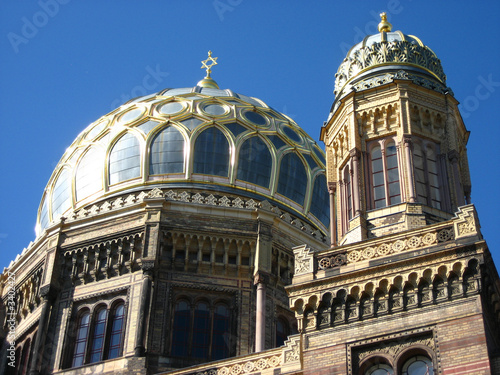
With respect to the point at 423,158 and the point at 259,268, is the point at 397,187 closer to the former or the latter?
the point at 423,158

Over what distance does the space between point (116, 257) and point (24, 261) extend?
4.82m

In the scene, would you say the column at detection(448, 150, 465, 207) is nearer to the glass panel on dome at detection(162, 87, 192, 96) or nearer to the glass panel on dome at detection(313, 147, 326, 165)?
the glass panel on dome at detection(313, 147, 326, 165)

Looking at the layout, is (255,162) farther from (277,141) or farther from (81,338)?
(81,338)

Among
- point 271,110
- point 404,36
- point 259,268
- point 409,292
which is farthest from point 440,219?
point 271,110

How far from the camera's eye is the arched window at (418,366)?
21.3 meters

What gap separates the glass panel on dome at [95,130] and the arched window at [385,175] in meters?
15.4

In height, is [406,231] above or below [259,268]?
below

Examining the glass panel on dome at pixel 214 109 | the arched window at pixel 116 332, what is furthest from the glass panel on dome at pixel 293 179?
the arched window at pixel 116 332

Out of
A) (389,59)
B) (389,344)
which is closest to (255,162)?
(389,59)

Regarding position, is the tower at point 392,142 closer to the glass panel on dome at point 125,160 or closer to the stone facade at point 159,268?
the stone facade at point 159,268

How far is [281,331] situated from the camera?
3406cm

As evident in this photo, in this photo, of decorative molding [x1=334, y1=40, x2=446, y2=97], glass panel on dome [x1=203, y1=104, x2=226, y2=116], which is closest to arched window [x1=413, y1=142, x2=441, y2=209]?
decorative molding [x1=334, y1=40, x2=446, y2=97]

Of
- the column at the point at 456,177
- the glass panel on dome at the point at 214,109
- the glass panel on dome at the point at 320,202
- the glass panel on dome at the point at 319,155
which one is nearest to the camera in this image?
the column at the point at 456,177

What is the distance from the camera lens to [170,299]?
33625mm
